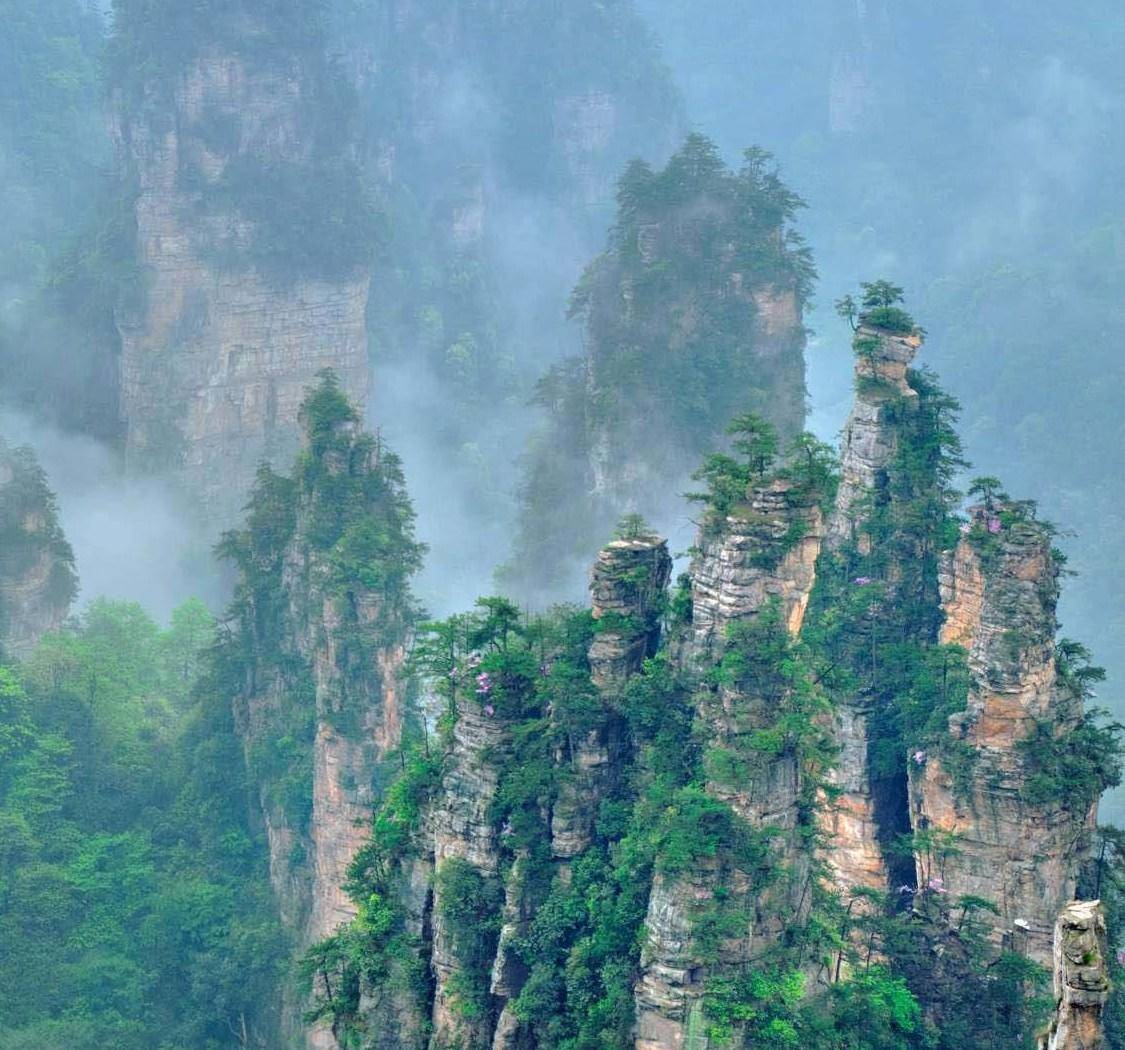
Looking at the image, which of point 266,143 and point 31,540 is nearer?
point 31,540

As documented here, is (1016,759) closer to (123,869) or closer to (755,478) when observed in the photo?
(755,478)

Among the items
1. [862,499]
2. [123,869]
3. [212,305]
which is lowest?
[123,869]

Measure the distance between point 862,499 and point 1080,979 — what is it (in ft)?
87.1

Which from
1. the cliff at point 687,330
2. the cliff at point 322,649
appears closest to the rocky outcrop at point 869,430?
→ the cliff at point 322,649

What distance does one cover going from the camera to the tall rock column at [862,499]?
44.2m

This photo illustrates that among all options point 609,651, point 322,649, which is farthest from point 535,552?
point 609,651

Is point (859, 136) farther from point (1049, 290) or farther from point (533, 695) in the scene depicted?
point (533, 695)

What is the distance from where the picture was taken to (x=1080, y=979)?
20.5 meters

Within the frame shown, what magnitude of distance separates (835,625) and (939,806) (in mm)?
5624

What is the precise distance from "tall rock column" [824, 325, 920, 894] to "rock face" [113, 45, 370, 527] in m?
58.4

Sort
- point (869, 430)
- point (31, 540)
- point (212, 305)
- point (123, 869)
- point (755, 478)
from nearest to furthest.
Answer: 1. point (755, 478)
2. point (869, 430)
3. point (123, 869)
4. point (31, 540)
5. point (212, 305)

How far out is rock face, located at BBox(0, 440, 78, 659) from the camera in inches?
2874

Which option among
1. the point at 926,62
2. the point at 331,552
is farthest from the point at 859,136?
the point at 331,552

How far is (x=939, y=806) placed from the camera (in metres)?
40.8
